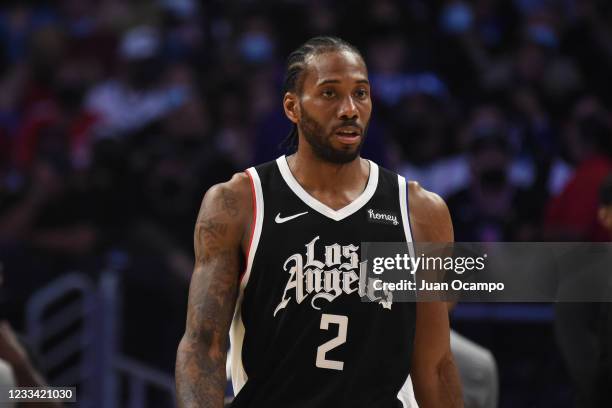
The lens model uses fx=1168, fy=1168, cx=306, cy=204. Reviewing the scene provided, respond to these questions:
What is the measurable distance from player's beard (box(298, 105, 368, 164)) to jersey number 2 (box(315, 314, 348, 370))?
54 cm

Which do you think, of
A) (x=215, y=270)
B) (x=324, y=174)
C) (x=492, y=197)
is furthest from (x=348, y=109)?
(x=492, y=197)

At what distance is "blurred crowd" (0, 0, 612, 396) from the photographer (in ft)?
25.2

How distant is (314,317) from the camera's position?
3.75m

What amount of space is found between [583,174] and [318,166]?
149 inches

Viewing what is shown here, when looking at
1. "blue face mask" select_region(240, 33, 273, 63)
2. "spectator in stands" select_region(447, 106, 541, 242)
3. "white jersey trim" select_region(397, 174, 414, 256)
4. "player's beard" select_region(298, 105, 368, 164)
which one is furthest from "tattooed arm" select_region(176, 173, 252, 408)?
"blue face mask" select_region(240, 33, 273, 63)

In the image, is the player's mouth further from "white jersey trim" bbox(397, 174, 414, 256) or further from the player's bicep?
the player's bicep

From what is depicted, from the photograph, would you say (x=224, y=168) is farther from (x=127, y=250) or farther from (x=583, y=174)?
(x=583, y=174)

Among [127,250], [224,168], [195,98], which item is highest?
[195,98]

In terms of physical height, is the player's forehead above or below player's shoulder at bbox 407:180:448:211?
above

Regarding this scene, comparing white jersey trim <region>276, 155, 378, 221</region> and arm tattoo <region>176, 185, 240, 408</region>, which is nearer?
arm tattoo <region>176, 185, 240, 408</region>

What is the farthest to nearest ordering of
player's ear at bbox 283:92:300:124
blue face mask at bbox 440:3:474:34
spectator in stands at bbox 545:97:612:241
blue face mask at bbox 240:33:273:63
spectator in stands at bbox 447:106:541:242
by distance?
blue face mask at bbox 240:33:273:63
blue face mask at bbox 440:3:474:34
spectator in stands at bbox 447:106:541:242
spectator in stands at bbox 545:97:612:241
player's ear at bbox 283:92:300:124

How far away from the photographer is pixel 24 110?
10180mm

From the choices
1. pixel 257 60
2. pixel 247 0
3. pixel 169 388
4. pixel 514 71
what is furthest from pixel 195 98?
pixel 169 388

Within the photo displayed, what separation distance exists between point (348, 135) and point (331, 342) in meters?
0.68
